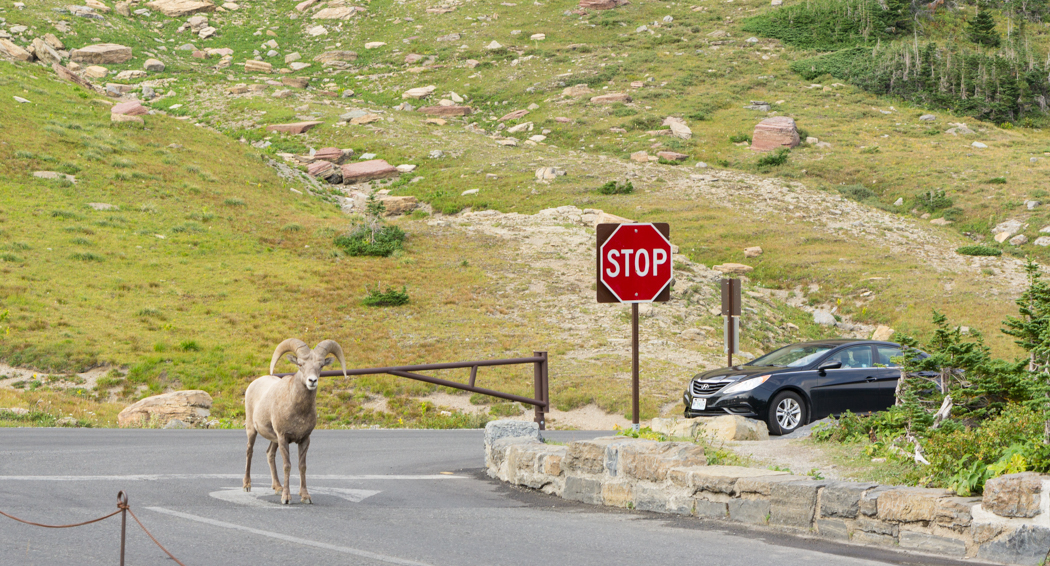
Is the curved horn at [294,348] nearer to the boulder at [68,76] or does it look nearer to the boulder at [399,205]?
the boulder at [399,205]

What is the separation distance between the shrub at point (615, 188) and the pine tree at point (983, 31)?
5659 cm

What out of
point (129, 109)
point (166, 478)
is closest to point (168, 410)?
point (166, 478)

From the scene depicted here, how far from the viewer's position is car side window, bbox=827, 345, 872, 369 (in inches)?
604

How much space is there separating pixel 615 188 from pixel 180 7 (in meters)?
A: 58.8

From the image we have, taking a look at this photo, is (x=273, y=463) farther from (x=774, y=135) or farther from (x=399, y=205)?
(x=774, y=135)

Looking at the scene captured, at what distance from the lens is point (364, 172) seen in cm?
5403

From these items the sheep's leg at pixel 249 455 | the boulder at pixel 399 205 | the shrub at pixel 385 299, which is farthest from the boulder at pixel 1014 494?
the boulder at pixel 399 205

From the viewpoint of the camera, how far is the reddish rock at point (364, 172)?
5366cm

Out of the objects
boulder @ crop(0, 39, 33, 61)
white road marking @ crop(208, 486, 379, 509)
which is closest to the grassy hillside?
boulder @ crop(0, 39, 33, 61)

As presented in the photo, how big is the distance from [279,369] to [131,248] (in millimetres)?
14457

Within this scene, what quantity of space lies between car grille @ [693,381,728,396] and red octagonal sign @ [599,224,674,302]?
4.95m

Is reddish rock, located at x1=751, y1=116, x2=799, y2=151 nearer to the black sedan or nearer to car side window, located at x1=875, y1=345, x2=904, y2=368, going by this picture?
car side window, located at x1=875, y1=345, x2=904, y2=368

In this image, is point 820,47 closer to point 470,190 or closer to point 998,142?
point 998,142

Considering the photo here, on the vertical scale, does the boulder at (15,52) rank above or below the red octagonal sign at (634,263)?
above
